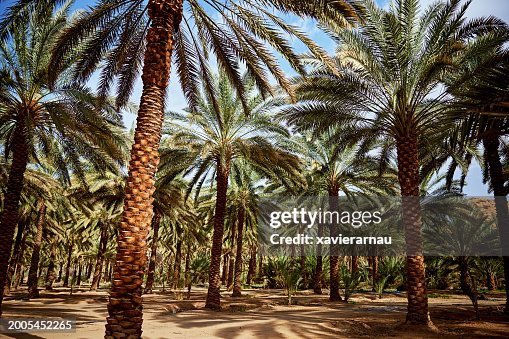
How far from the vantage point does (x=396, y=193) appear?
73.9 ft

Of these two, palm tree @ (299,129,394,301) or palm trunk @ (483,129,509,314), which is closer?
palm trunk @ (483,129,509,314)

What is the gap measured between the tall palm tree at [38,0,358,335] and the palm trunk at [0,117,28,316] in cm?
301

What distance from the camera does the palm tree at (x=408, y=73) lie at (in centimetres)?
1051

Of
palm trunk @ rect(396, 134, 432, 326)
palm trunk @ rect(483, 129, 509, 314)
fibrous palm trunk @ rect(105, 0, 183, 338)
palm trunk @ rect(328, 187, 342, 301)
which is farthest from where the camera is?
palm trunk @ rect(328, 187, 342, 301)

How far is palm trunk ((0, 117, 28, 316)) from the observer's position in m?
10.8

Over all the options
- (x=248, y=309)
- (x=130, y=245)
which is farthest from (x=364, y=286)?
(x=130, y=245)

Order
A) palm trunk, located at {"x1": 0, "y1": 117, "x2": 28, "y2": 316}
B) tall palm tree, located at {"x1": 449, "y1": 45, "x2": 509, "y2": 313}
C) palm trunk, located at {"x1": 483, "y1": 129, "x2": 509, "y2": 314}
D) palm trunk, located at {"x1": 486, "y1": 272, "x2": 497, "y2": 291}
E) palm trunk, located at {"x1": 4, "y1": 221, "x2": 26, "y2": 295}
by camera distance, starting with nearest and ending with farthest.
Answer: tall palm tree, located at {"x1": 449, "y1": 45, "x2": 509, "y2": 313}, palm trunk, located at {"x1": 0, "y1": 117, "x2": 28, "y2": 316}, palm trunk, located at {"x1": 483, "y1": 129, "x2": 509, "y2": 314}, palm trunk, located at {"x1": 4, "y1": 221, "x2": 26, "y2": 295}, palm trunk, located at {"x1": 486, "y1": 272, "x2": 497, "y2": 291}

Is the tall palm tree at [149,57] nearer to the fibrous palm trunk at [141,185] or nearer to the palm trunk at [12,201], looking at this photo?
the fibrous palm trunk at [141,185]

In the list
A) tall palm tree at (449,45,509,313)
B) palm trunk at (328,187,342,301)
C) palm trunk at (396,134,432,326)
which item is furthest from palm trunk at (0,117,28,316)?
palm trunk at (328,187,342,301)

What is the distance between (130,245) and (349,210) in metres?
25.3

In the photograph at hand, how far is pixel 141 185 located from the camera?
6309 mm

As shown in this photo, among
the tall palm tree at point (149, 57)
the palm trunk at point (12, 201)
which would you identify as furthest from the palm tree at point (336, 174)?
the palm trunk at point (12, 201)

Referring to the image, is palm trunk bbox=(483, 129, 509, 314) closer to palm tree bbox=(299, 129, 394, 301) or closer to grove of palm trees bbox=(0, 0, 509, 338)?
grove of palm trees bbox=(0, 0, 509, 338)

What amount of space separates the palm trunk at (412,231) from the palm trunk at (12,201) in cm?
1182
